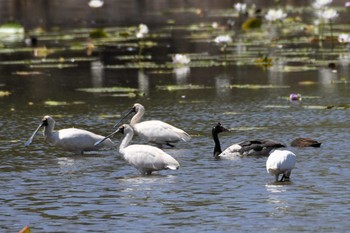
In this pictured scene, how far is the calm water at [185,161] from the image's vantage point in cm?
1192

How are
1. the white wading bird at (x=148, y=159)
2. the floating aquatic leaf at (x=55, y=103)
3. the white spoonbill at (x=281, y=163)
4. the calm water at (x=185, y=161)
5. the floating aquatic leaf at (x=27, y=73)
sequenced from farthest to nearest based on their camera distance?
the floating aquatic leaf at (x=27, y=73) < the floating aquatic leaf at (x=55, y=103) < the white wading bird at (x=148, y=159) < the white spoonbill at (x=281, y=163) < the calm water at (x=185, y=161)

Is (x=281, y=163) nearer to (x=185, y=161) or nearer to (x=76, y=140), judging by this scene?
(x=185, y=161)

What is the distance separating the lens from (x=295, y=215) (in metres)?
11.8

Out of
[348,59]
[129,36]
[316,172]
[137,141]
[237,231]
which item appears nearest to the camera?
[237,231]

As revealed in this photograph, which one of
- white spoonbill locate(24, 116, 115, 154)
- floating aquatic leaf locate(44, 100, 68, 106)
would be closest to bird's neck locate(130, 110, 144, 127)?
white spoonbill locate(24, 116, 115, 154)

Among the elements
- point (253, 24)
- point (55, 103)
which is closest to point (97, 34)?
point (253, 24)

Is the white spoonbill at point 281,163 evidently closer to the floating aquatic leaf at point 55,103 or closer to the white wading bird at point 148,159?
the white wading bird at point 148,159

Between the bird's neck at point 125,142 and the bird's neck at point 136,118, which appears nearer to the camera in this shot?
the bird's neck at point 125,142

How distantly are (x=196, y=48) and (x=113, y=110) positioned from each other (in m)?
11.4

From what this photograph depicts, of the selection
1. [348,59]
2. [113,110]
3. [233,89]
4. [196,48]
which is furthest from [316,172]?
[196,48]

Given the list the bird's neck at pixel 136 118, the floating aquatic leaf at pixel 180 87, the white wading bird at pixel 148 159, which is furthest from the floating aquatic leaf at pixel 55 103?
the white wading bird at pixel 148 159

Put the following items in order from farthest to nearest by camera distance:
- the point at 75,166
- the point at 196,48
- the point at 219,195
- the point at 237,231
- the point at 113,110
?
the point at 196,48 → the point at 113,110 → the point at 75,166 → the point at 219,195 → the point at 237,231

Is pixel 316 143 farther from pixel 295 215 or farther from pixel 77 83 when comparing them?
pixel 77 83

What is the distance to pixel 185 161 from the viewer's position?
15617mm
